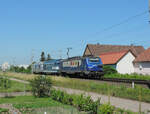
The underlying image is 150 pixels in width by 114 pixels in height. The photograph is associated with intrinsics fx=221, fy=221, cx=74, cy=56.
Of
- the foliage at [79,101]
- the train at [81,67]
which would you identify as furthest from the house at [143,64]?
the foliage at [79,101]

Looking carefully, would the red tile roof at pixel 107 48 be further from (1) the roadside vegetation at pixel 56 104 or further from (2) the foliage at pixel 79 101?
(2) the foliage at pixel 79 101

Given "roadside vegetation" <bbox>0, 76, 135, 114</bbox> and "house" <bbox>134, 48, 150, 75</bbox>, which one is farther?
"house" <bbox>134, 48, 150, 75</bbox>

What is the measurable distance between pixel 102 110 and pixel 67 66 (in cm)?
2854

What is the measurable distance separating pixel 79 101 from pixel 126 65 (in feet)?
121

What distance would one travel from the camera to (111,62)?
47.2 metres

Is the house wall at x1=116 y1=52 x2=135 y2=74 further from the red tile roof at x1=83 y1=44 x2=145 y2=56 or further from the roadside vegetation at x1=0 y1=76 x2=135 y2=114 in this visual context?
the roadside vegetation at x1=0 y1=76 x2=135 y2=114

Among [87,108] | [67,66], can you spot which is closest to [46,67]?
[67,66]

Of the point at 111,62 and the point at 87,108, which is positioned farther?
the point at 111,62

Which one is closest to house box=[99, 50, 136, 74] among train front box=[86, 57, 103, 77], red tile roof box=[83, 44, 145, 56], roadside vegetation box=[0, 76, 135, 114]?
train front box=[86, 57, 103, 77]

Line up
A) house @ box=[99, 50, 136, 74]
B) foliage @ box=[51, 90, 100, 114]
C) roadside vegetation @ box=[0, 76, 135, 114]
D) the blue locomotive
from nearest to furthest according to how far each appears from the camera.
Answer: roadside vegetation @ box=[0, 76, 135, 114] < foliage @ box=[51, 90, 100, 114] < the blue locomotive < house @ box=[99, 50, 136, 74]

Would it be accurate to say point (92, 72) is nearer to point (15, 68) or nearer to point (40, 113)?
point (40, 113)

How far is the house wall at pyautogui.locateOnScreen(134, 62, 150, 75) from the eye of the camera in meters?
40.6

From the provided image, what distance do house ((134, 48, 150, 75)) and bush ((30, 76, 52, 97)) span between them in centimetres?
2687

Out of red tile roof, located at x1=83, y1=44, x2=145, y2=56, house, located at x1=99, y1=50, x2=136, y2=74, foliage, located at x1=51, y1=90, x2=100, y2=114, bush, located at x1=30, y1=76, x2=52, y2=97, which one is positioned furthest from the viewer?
red tile roof, located at x1=83, y1=44, x2=145, y2=56
